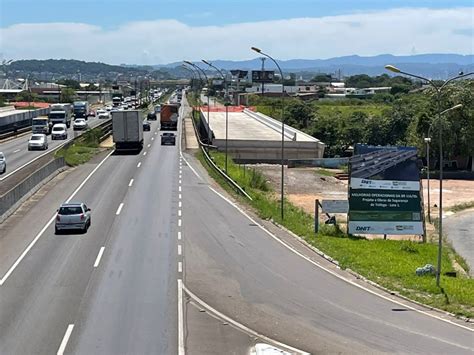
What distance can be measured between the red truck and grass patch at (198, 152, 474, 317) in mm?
54300

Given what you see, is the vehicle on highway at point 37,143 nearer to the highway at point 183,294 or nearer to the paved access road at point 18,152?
the paved access road at point 18,152

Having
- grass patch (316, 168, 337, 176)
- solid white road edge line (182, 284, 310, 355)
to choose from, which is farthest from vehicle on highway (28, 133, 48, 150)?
solid white road edge line (182, 284, 310, 355)

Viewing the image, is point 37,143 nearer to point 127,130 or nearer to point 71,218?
point 127,130

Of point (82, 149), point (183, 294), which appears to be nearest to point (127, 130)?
point (82, 149)

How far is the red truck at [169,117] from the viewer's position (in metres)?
94.2

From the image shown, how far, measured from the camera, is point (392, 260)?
28.0 meters

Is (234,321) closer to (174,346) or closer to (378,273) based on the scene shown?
(174,346)

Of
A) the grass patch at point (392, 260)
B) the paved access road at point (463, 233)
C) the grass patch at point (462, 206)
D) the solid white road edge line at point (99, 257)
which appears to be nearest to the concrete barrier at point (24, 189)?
the solid white road edge line at point (99, 257)

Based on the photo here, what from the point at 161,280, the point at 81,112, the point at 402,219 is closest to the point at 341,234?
the point at 402,219

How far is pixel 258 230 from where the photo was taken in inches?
1319

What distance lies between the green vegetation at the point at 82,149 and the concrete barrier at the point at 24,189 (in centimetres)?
669

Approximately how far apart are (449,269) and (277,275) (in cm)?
794

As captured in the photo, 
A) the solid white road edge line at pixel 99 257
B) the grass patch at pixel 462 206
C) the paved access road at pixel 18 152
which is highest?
the solid white road edge line at pixel 99 257

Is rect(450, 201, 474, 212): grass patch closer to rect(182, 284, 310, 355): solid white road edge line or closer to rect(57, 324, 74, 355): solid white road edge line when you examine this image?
rect(182, 284, 310, 355): solid white road edge line
